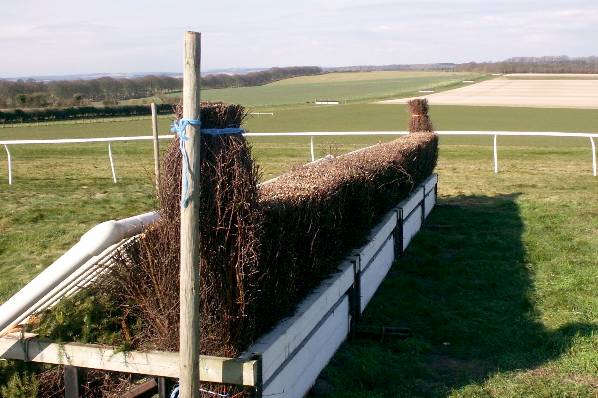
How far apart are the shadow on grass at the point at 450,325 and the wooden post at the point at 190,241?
1.39 metres

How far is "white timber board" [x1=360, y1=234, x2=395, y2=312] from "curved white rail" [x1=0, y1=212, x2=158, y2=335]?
2.87 m

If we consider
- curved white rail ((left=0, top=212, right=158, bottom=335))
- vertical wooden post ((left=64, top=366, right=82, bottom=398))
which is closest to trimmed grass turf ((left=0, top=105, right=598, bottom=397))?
curved white rail ((left=0, top=212, right=158, bottom=335))

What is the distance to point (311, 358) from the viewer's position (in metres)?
4.50

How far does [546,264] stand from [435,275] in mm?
1349

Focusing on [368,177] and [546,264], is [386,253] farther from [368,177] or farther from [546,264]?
[546,264]

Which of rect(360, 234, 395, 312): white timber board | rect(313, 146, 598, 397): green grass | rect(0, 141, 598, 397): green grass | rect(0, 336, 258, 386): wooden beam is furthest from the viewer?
rect(360, 234, 395, 312): white timber board

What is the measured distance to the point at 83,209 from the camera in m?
10.1

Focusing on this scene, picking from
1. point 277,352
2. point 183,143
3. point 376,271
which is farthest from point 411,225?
point 183,143

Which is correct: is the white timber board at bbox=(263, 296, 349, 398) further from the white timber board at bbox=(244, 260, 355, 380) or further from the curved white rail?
the curved white rail

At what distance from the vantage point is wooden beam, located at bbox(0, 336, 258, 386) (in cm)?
360

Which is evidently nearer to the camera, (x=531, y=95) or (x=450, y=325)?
(x=450, y=325)

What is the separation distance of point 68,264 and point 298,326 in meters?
1.41

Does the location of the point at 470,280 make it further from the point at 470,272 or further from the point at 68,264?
the point at 68,264

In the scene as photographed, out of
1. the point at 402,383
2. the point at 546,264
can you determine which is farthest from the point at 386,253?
Answer: the point at 402,383
